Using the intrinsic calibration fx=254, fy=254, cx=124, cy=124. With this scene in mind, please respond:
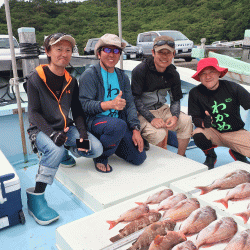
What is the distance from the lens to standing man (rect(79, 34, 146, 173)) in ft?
7.06

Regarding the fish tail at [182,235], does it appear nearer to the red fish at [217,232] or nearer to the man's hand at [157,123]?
the red fish at [217,232]

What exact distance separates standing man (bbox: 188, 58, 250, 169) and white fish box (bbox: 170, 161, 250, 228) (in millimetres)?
368

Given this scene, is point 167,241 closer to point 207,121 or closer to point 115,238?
point 115,238

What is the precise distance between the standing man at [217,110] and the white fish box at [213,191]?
0.37m

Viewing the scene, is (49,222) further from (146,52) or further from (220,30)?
(220,30)

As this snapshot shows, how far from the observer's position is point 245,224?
4.80 ft

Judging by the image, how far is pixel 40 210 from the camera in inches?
73.7

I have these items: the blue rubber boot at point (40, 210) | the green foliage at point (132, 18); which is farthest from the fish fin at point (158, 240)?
the green foliage at point (132, 18)

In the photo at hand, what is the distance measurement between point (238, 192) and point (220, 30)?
137ft

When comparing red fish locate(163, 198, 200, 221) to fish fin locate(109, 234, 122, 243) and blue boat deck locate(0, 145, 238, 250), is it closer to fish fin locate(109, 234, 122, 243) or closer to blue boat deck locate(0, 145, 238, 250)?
fish fin locate(109, 234, 122, 243)

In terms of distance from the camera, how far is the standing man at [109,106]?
2.15 meters

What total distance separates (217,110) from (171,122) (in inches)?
18.2

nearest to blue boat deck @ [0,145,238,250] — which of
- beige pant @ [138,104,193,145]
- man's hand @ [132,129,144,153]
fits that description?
man's hand @ [132,129,144,153]

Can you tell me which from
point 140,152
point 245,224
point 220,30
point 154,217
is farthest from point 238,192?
point 220,30
